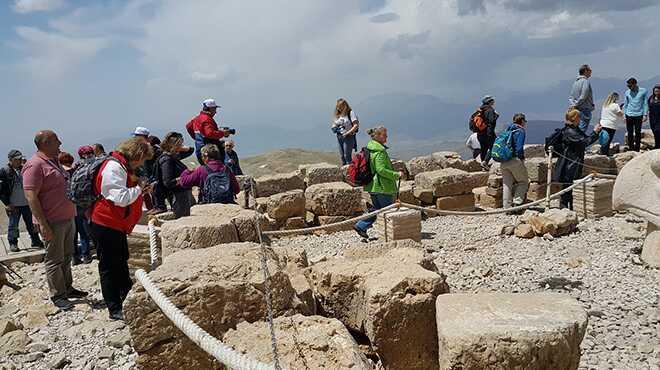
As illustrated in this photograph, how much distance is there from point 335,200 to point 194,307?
6995 mm

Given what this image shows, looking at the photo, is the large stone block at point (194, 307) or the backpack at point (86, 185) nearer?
the large stone block at point (194, 307)

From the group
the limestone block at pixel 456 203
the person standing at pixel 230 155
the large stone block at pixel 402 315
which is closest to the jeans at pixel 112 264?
the large stone block at pixel 402 315

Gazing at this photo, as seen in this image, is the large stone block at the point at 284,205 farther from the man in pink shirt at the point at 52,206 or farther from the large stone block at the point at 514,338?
the large stone block at the point at 514,338

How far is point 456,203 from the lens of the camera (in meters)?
11.1

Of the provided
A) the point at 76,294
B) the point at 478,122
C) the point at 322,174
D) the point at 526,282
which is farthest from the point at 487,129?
the point at 76,294

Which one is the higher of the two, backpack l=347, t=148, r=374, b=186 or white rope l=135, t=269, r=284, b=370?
backpack l=347, t=148, r=374, b=186

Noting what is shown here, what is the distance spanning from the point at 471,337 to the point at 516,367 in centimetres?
29

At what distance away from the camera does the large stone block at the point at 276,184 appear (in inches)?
453

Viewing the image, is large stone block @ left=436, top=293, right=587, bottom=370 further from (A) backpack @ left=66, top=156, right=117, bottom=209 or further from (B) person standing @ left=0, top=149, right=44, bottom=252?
(B) person standing @ left=0, top=149, right=44, bottom=252

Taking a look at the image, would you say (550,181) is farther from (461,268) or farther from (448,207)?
(461,268)

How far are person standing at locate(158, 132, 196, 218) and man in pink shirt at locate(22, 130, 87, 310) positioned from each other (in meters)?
1.31

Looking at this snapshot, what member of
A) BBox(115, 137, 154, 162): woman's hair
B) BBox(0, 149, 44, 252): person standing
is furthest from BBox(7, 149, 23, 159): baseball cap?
BBox(115, 137, 154, 162): woman's hair

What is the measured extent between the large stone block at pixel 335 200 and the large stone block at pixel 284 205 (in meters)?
0.27

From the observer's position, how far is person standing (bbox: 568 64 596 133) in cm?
1188
